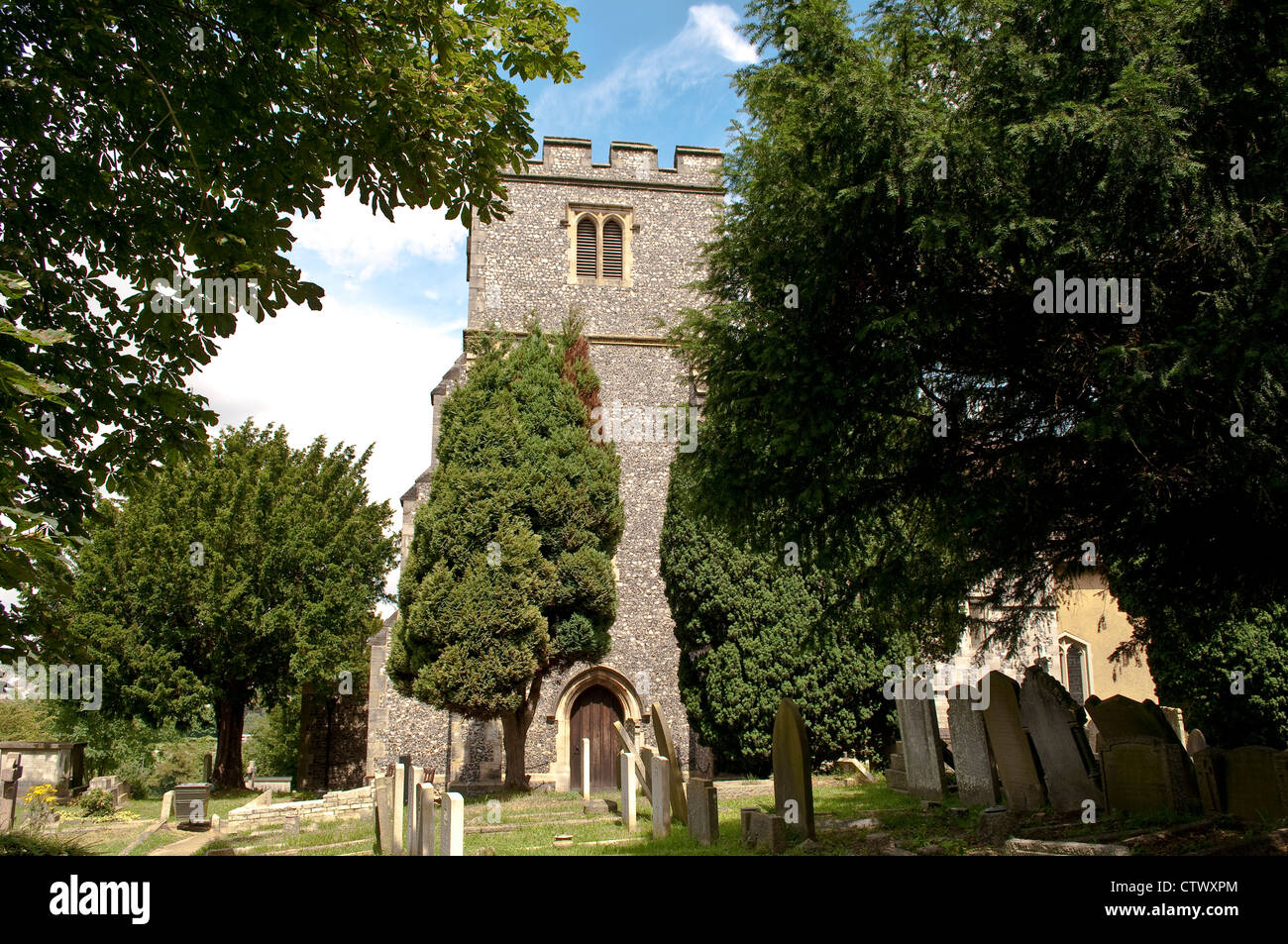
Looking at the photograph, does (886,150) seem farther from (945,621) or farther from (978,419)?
(945,621)

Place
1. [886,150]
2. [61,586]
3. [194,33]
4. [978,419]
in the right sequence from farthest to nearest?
[978,419] → [886,150] → [194,33] → [61,586]

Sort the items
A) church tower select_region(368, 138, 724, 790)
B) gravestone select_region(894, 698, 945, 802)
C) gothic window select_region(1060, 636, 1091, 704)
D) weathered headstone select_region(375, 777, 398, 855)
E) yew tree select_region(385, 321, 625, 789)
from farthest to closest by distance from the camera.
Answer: gothic window select_region(1060, 636, 1091, 704), church tower select_region(368, 138, 724, 790), yew tree select_region(385, 321, 625, 789), gravestone select_region(894, 698, 945, 802), weathered headstone select_region(375, 777, 398, 855)

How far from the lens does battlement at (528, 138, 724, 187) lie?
2230cm

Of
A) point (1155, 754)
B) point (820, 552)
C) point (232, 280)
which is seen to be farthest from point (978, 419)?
point (232, 280)

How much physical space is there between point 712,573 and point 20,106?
13.7 m

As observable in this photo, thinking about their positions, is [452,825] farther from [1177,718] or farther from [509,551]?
[1177,718]

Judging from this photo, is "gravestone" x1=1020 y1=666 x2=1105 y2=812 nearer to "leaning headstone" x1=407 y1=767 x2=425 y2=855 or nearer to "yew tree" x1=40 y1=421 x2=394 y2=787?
"leaning headstone" x1=407 y1=767 x2=425 y2=855

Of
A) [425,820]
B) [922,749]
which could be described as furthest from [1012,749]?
[425,820]

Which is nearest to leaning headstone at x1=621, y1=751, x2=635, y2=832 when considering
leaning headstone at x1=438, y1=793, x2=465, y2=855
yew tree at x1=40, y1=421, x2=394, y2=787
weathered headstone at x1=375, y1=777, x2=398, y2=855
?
weathered headstone at x1=375, y1=777, x2=398, y2=855

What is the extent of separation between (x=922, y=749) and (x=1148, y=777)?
12.4ft

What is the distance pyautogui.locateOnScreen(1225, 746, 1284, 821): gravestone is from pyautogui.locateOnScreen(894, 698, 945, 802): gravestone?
3.91 m

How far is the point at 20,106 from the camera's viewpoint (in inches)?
177

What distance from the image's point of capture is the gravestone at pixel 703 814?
28.3ft

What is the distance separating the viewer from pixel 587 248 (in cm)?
2183
